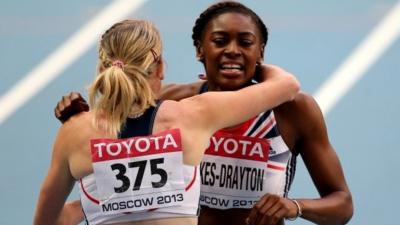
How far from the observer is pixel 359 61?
6.14 m

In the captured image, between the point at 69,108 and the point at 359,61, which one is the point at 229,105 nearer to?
the point at 69,108

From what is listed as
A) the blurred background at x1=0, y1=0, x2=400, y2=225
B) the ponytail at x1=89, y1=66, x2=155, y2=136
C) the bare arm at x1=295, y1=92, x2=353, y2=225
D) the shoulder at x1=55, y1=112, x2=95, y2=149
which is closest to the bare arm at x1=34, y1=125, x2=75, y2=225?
the shoulder at x1=55, y1=112, x2=95, y2=149

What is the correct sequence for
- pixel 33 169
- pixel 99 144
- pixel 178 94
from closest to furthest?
pixel 99 144
pixel 178 94
pixel 33 169

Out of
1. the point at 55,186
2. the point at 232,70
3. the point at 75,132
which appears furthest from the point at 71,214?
the point at 232,70

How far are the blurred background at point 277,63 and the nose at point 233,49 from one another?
2002 mm

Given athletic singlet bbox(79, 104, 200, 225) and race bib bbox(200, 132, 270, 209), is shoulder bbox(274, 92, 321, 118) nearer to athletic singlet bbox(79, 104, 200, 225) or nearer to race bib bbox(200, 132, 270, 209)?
race bib bbox(200, 132, 270, 209)

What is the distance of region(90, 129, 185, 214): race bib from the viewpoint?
2816mm

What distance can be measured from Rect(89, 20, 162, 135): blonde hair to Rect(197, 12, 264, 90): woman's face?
0.37m

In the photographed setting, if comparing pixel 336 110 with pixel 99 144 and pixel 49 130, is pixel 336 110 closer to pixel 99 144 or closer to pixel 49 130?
pixel 49 130

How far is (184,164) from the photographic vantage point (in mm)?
2867

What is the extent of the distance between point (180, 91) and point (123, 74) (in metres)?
0.76

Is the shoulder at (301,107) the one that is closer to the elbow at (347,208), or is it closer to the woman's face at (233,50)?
the woman's face at (233,50)

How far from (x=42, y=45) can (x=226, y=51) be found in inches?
124

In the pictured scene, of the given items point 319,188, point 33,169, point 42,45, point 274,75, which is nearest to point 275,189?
point 319,188
